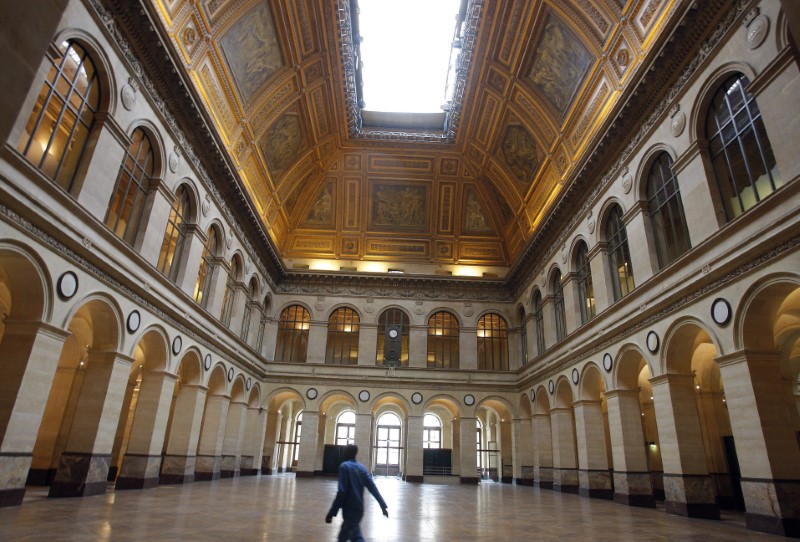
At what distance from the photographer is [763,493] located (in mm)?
8742

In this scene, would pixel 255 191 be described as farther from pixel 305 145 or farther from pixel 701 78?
pixel 701 78

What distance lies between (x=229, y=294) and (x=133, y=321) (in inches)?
308

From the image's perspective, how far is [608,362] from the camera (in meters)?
15.2

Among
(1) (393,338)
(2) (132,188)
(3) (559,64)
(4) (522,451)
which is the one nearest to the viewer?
(2) (132,188)

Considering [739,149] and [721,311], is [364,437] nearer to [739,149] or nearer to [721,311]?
[721,311]

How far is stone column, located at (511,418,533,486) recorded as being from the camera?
23438 millimetres

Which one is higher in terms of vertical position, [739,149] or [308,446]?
[739,149]

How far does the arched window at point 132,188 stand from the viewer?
12133 millimetres

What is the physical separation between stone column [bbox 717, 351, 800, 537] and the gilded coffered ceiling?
322 inches

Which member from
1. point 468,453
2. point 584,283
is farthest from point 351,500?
point 468,453

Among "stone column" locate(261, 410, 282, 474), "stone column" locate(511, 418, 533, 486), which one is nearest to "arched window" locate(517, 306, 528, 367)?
"stone column" locate(511, 418, 533, 486)

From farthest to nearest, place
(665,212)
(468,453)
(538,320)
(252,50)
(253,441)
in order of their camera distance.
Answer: (468,453)
(253,441)
(538,320)
(252,50)
(665,212)

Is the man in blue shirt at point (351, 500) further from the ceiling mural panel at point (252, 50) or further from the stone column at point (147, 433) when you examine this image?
the ceiling mural panel at point (252, 50)

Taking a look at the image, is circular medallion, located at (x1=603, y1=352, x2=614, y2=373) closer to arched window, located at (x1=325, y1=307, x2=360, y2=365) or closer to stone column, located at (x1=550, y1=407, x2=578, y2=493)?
stone column, located at (x1=550, y1=407, x2=578, y2=493)
